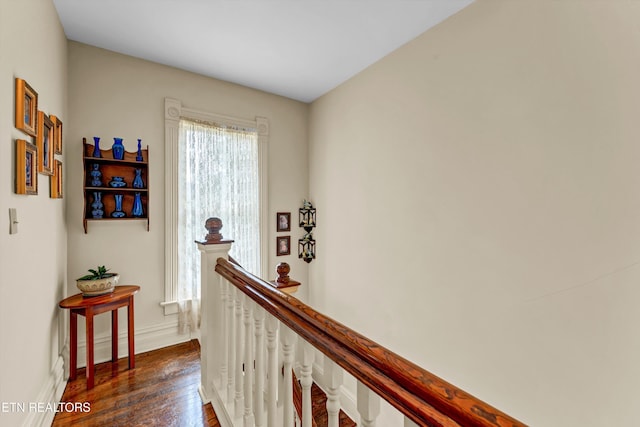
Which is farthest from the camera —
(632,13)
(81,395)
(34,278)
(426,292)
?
(426,292)

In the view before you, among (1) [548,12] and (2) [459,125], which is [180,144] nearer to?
(2) [459,125]

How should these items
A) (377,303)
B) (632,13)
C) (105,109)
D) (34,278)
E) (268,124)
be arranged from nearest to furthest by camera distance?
(632,13), (34,278), (105,109), (377,303), (268,124)

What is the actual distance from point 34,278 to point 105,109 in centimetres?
164

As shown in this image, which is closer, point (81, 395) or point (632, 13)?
point (632, 13)

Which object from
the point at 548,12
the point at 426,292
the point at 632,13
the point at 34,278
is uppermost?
the point at 548,12

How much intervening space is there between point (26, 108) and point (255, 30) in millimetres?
1593

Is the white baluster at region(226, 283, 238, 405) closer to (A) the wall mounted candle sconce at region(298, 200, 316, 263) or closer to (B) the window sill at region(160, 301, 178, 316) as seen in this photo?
(B) the window sill at region(160, 301, 178, 316)

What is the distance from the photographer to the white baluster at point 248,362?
4.16 ft

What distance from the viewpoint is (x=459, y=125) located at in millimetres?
2010

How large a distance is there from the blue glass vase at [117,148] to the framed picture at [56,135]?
1.33 ft

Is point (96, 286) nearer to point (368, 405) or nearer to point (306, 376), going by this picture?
point (306, 376)

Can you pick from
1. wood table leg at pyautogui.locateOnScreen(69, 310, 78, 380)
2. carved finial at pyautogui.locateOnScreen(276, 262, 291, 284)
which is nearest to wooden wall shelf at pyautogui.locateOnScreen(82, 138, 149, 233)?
wood table leg at pyautogui.locateOnScreen(69, 310, 78, 380)

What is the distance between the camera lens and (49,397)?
1.73 metres

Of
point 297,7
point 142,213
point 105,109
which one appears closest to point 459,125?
point 297,7
